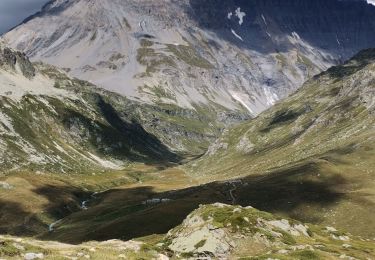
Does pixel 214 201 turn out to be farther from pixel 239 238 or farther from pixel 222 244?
pixel 222 244

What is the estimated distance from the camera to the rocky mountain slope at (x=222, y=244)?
45031 millimetres

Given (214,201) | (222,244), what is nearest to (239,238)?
(222,244)

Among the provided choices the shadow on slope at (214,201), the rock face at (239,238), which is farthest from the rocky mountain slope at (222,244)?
the shadow on slope at (214,201)

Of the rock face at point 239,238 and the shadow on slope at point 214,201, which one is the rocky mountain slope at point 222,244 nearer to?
the rock face at point 239,238

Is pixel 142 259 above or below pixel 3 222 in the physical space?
above

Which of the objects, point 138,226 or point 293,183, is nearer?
point 138,226

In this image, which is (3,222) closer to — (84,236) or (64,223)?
(64,223)

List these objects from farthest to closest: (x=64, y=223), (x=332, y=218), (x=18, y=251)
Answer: (x=64, y=223)
(x=332, y=218)
(x=18, y=251)

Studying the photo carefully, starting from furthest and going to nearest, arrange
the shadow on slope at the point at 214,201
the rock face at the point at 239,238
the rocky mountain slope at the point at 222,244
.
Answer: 1. the shadow on slope at the point at 214,201
2. the rock face at the point at 239,238
3. the rocky mountain slope at the point at 222,244

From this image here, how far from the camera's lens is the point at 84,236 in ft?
384

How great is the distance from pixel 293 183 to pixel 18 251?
11183 cm

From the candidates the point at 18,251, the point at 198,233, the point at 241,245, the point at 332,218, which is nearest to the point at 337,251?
the point at 241,245

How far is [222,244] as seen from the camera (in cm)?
5466

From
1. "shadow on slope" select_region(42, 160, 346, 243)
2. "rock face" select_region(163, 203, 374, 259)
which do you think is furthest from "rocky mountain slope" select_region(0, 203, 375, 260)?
"shadow on slope" select_region(42, 160, 346, 243)
